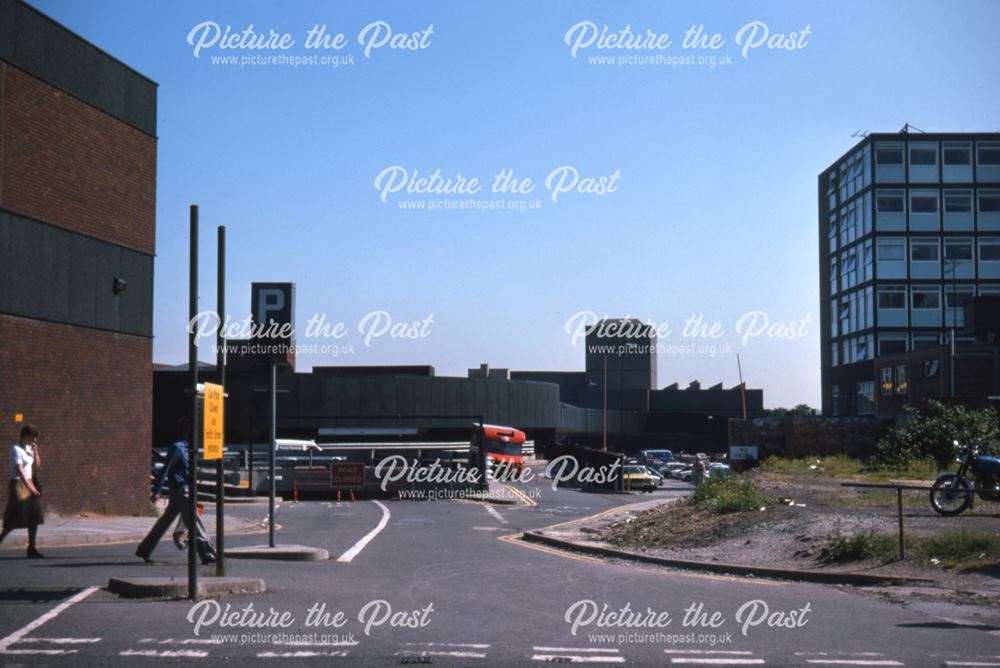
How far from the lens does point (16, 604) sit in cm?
1066

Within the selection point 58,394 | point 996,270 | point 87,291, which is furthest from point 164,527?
point 996,270

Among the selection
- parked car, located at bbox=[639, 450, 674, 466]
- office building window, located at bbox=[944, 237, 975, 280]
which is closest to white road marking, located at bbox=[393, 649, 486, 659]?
parked car, located at bbox=[639, 450, 674, 466]

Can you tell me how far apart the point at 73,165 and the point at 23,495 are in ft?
34.0

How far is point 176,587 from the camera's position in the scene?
11.3m

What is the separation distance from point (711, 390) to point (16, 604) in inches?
4648

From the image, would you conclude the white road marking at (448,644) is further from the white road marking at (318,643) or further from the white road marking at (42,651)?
the white road marking at (42,651)

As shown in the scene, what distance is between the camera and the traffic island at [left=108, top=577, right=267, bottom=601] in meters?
11.2

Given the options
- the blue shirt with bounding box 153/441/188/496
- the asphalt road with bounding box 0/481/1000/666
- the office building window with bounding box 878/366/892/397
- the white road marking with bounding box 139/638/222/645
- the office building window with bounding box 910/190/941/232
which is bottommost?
the asphalt road with bounding box 0/481/1000/666

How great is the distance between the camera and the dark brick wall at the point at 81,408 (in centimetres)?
2103

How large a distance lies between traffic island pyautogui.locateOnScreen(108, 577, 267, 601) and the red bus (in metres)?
46.3

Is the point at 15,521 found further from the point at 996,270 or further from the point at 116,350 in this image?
the point at 996,270

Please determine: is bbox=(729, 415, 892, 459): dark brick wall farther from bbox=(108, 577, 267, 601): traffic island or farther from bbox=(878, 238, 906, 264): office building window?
bbox=(108, 577, 267, 601): traffic island

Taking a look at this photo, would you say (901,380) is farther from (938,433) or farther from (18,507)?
(18,507)

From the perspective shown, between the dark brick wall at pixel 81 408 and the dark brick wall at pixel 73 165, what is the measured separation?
2.31 m
